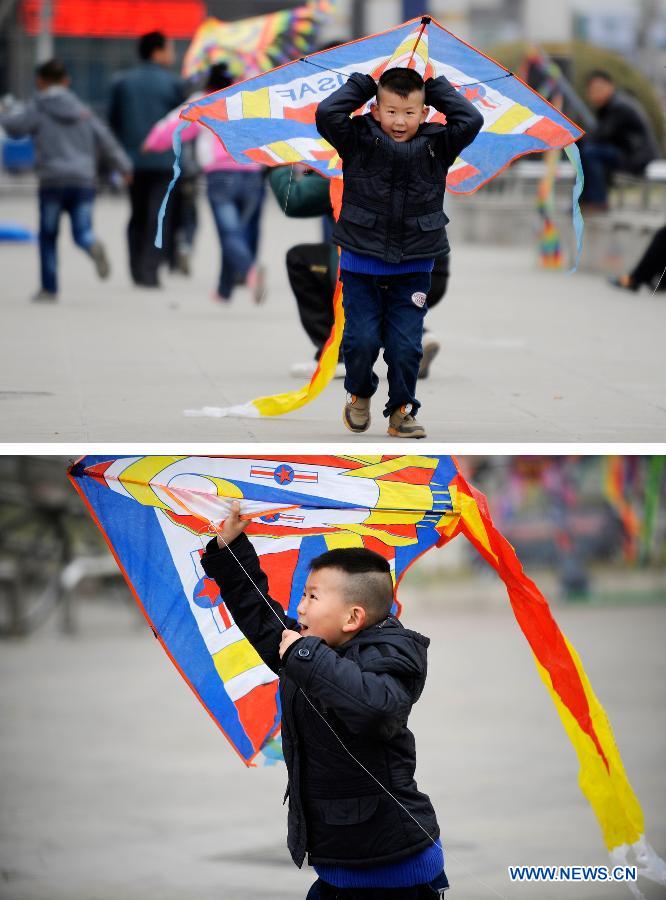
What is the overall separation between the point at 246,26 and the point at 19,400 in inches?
205

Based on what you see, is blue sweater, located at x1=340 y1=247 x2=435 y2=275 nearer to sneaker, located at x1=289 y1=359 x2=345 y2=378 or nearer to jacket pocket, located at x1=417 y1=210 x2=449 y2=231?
jacket pocket, located at x1=417 y1=210 x2=449 y2=231

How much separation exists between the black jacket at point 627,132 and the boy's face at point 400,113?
767 cm

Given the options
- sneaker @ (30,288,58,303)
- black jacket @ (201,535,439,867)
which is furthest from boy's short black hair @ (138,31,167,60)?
black jacket @ (201,535,439,867)

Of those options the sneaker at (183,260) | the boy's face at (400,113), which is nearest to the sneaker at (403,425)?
the boy's face at (400,113)

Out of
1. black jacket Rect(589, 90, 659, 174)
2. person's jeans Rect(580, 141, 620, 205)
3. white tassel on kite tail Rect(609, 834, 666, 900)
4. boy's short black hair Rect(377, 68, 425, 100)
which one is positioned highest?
boy's short black hair Rect(377, 68, 425, 100)

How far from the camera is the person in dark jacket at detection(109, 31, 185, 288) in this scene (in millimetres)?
11320

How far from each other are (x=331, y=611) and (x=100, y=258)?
7472 millimetres

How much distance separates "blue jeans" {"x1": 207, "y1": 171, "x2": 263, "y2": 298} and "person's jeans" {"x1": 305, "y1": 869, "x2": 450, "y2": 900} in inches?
272

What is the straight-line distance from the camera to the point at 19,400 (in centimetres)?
671

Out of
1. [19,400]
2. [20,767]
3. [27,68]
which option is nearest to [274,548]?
[19,400]

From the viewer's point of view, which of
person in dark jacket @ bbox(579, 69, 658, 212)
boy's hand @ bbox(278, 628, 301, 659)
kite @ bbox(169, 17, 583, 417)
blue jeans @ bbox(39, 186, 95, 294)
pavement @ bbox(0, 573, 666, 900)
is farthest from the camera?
person in dark jacket @ bbox(579, 69, 658, 212)

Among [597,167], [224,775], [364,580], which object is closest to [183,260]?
[597,167]

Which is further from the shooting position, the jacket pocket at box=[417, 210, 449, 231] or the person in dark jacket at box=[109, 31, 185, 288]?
the person in dark jacket at box=[109, 31, 185, 288]

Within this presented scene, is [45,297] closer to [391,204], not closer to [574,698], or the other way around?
[391,204]
